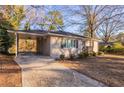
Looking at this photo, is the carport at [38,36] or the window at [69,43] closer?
the carport at [38,36]

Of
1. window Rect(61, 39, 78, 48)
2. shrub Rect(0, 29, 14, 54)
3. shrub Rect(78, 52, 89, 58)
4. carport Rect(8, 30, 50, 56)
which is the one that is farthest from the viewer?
shrub Rect(0, 29, 14, 54)

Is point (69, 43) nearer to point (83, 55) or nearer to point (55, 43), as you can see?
point (55, 43)

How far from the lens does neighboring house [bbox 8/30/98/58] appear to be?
16797mm

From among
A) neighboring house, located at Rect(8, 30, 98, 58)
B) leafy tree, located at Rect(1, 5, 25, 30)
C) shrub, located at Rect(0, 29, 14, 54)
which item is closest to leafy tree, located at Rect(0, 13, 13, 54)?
shrub, located at Rect(0, 29, 14, 54)

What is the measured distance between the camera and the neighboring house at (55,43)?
1680cm

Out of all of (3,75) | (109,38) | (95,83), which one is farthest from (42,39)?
(109,38)

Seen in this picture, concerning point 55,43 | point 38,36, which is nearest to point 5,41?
point 38,36

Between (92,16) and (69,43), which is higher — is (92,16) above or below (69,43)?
above

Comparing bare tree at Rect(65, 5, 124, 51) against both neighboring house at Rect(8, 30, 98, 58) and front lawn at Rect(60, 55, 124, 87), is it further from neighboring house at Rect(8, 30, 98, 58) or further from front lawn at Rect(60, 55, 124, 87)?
front lawn at Rect(60, 55, 124, 87)

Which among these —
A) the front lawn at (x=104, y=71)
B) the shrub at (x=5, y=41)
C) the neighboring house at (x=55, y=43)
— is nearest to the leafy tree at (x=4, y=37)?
the shrub at (x=5, y=41)

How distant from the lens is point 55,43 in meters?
17.0

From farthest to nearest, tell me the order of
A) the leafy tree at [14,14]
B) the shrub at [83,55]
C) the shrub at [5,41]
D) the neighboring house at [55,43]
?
1. the leafy tree at [14,14]
2. the shrub at [5,41]
3. the shrub at [83,55]
4. the neighboring house at [55,43]

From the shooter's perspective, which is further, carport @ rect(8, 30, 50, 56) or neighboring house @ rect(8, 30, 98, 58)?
neighboring house @ rect(8, 30, 98, 58)

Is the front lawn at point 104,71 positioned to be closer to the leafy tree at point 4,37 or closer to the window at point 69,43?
the window at point 69,43
